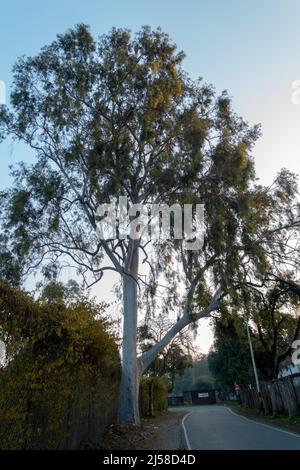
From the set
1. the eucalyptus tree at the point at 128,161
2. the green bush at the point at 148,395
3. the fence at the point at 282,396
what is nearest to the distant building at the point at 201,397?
the green bush at the point at 148,395

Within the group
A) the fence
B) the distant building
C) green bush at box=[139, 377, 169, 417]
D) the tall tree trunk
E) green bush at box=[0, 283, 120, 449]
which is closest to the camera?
green bush at box=[0, 283, 120, 449]

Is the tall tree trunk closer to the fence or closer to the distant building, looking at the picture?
the fence

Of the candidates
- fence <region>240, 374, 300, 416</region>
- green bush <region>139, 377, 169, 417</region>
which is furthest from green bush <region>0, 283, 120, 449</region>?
green bush <region>139, 377, 169, 417</region>

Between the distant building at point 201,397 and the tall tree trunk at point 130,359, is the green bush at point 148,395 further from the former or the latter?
the distant building at point 201,397

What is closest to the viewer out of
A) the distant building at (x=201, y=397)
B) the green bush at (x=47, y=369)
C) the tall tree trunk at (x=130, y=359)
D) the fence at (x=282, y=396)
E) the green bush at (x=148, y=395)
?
the green bush at (x=47, y=369)

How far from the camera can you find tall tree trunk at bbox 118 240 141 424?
44.3 feet

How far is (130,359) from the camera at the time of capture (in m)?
13.9

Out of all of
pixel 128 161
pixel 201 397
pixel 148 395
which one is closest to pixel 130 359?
pixel 128 161

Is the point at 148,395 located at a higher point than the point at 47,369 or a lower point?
higher

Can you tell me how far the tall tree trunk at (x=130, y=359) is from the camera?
531 inches

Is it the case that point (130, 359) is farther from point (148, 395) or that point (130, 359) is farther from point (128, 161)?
point (148, 395)

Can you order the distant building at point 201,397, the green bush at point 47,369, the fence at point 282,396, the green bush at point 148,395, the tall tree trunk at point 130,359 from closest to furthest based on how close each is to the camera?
1. the green bush at point 47,369
2. the tall tree trunk at point 130,359
3. the fence at point 282,396
4. the green bush at point 148,395
5. the distant building at point 201,397
